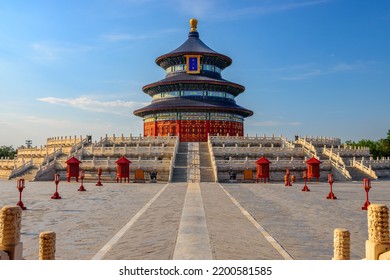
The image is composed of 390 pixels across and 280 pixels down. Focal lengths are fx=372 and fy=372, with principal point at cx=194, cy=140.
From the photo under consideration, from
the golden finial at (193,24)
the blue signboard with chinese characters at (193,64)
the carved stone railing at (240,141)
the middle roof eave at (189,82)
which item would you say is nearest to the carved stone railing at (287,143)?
the carved stone railing at (240,141)

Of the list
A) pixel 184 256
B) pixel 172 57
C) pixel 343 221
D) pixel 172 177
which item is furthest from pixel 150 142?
pixel 184 256

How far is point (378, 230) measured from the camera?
21.8ft

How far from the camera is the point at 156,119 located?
60.1 meters

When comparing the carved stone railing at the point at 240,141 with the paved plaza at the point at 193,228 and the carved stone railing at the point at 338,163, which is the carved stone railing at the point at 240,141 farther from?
the paved plaza at the point at 193,228

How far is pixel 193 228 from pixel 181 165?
1004 inches

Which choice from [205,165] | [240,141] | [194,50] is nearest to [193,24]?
[194,50]

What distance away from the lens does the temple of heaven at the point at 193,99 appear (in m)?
57.2

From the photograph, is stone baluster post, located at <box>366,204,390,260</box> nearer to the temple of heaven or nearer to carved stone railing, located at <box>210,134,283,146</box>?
carved stone railing, located at <box>210,134,283,146</box>

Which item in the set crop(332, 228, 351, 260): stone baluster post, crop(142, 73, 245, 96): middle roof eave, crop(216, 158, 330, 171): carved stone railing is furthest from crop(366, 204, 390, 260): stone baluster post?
crop(142, 73, 245, 96): middle roof eave

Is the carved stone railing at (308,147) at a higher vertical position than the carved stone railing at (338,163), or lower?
higher

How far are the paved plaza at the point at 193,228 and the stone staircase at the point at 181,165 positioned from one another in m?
13.9

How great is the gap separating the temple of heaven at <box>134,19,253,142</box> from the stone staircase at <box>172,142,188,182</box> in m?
12.3
